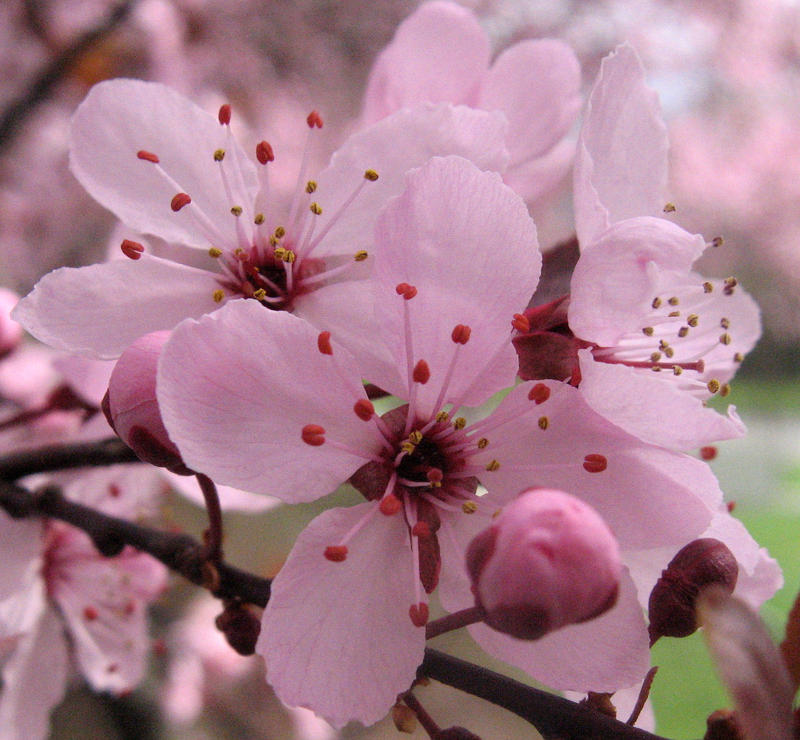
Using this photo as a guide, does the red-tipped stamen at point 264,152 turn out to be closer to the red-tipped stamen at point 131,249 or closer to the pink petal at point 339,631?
the red-tipped stamen at point 131,249

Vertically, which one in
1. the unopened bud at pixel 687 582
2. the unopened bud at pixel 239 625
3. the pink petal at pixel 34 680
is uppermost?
the unopened bud at pixel 687 582

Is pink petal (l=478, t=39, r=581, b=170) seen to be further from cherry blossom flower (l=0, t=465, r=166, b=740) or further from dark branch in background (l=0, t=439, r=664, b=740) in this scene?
cherry blossom flower (l=0, t=465, r=166, b=740)

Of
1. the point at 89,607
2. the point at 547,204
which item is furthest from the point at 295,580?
the point at 89,607

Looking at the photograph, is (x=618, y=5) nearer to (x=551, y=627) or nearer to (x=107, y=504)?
(x=107, y=504)

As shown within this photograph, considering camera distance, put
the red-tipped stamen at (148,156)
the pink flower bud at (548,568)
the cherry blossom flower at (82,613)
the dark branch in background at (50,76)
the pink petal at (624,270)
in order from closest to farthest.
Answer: the pink flower bud at (548,568), the pink petal at (624,270), the red-tipped stamen at (148,156), the cherry blossom flower at (82,613), the dark branch in background at (50,76)

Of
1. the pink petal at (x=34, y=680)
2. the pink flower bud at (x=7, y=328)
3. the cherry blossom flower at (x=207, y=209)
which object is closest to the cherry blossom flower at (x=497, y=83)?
the cherry blossom flower at (x=207, y=209)

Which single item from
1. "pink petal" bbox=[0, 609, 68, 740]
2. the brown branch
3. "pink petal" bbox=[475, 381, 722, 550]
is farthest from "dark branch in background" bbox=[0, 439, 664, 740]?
"pink petal" bbox=[0, 609, 68, 740]

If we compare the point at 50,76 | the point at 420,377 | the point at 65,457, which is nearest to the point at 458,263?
the point at 420,377
